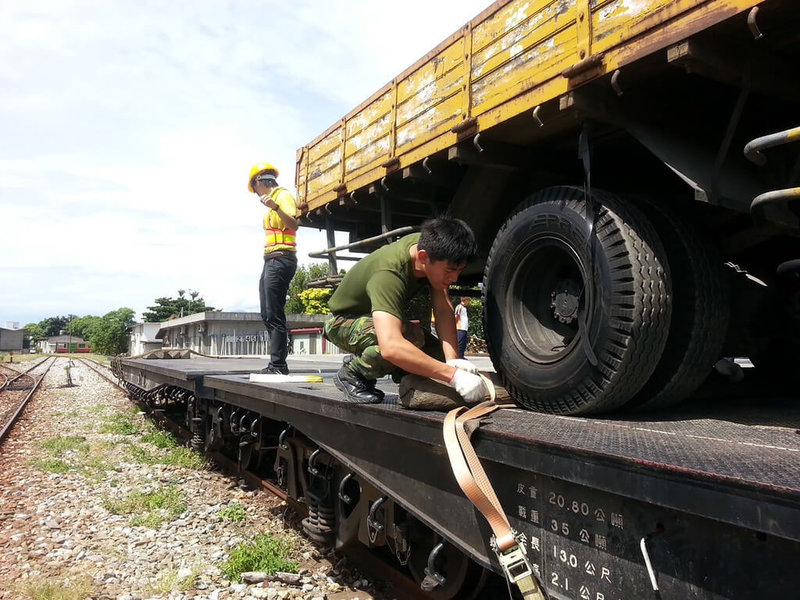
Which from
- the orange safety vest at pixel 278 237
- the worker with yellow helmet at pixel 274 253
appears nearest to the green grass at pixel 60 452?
the worker with yellow helmet at pixel 274 253

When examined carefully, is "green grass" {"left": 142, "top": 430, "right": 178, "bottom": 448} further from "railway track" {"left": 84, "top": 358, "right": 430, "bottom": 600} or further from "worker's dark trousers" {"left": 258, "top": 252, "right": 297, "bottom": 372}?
"worker's dark trousers" {"left": 258, "top": 252, "right": 297, "bottom": 372}

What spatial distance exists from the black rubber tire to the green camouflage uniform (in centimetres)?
107

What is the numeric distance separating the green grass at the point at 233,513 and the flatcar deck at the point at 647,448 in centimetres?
177

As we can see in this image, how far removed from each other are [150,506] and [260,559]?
5.47 feet

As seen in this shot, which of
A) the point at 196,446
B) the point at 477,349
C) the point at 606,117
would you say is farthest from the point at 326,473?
the point at 477,349

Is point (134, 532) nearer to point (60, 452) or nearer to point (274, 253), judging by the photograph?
point (274, 253)

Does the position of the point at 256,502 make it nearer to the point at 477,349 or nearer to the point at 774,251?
the point at 774,251

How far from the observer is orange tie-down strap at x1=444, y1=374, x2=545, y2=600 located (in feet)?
5.43

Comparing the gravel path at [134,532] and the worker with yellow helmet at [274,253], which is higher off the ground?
the worker with yellow helmet at [274,253]

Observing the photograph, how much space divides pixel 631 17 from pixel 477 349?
22.0m

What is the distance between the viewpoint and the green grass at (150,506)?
448 centimetres

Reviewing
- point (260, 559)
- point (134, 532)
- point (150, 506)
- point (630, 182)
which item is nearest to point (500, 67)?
point (630, 182)

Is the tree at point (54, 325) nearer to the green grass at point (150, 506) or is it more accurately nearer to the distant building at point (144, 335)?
the distant building at point (144, 335)

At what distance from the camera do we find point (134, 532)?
4.25 meters
